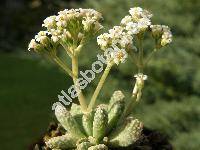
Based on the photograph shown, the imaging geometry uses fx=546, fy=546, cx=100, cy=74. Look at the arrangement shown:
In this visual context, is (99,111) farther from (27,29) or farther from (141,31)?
(27,29)

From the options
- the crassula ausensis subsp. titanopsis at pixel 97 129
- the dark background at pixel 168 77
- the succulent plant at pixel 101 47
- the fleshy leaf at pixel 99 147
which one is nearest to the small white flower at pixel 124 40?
the succulent plant at pixel 101 47

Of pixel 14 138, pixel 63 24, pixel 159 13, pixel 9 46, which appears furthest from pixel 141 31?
pixel 9 46

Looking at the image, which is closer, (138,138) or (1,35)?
(138,138)

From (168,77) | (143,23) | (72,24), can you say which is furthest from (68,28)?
(168,77)

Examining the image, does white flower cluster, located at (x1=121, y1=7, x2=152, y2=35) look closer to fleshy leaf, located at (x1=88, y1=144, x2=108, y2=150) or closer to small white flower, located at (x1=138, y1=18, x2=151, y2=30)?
small white flower, located at (x1=138, y1=18, x2=151, y2=30)

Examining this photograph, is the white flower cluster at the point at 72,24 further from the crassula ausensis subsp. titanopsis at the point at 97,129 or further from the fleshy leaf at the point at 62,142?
the fleshy leaf at the point at 62,142

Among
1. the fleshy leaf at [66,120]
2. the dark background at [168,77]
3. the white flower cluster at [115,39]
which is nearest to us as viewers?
the white flower cluster at [115,39]

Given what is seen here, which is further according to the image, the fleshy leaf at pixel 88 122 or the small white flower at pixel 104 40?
the fleshy leaf at pixel 88 122
